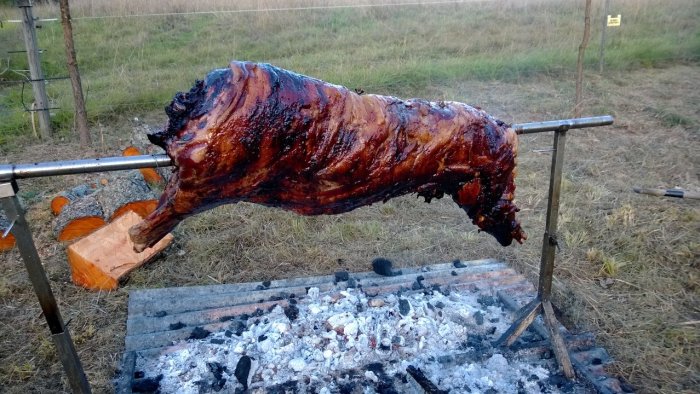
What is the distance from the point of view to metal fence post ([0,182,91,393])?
5.92ft

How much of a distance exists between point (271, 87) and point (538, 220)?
376 cm

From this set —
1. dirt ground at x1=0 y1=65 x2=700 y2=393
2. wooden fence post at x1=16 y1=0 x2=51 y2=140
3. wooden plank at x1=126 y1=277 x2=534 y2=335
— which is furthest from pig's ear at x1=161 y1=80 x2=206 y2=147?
wooden fence post at x1=16 y1=0 x2=51 y2=140

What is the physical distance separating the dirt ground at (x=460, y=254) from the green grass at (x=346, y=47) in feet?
6.84

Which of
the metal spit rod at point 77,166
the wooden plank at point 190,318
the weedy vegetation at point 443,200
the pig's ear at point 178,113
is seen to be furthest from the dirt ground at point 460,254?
Result: the pig's ear at point 178,113

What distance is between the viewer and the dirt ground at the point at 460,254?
325cm

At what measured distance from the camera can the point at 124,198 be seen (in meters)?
4.65

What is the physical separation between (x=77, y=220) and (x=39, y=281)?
9.61ft

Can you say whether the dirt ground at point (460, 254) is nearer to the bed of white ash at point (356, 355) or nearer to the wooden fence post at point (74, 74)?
the wooden fence post at point (74, 74)

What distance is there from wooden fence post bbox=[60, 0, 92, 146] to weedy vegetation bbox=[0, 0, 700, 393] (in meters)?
0.28

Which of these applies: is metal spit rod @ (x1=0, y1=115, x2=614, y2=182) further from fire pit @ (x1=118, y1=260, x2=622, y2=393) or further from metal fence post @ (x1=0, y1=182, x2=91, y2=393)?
fire pit @ (x1=118, y1=260, x2=622, y2=393)

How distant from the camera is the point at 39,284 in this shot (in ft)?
6.27

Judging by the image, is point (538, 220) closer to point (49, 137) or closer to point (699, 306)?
point (699, 306)

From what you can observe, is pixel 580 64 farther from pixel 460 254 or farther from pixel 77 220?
pixel 77 220

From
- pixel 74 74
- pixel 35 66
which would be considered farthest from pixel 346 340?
pixel 35 66
